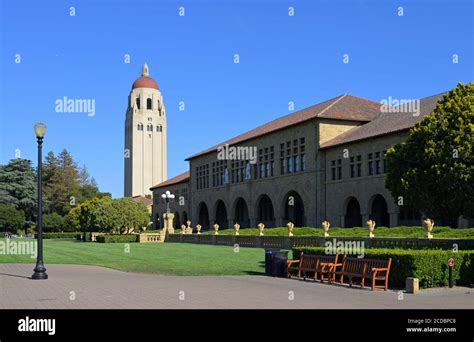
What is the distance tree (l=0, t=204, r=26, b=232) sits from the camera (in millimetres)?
96875

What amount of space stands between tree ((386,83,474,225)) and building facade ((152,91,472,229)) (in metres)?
7.40

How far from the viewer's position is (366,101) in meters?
63.2

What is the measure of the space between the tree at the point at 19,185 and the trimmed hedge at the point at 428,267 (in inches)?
3893

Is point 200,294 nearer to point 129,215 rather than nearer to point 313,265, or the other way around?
point 313,265

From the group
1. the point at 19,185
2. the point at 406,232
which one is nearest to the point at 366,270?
the point at 406,232

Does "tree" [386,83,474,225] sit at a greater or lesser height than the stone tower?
lesser

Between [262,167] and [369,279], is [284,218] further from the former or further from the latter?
[369,279]

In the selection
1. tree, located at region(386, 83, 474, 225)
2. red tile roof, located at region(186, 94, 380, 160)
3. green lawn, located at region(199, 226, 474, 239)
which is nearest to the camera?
green lawn, located at region(199, 226, 474, 239)

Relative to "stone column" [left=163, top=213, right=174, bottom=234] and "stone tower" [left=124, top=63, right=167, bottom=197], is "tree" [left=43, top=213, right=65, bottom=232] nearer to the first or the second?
"stone tower" [left=124, top=63, right=167, bottom=197]

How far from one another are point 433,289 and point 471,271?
195cm

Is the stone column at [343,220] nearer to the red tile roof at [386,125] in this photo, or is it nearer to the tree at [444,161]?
the red tile roof at [386,125]

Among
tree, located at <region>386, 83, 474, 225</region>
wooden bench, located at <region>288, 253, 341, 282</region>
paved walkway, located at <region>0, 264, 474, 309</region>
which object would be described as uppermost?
tree, located at <region>386, 83, 474, 225</region>

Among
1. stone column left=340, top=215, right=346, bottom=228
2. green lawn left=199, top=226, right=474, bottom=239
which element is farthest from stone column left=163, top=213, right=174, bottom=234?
green lawn left=199, top=226, right=474, bottom=239
